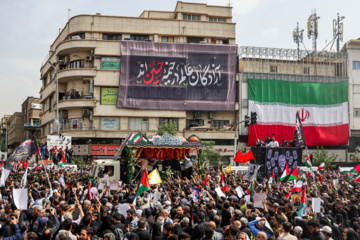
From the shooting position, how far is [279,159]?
21922 mm

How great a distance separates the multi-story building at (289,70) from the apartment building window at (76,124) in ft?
62.6

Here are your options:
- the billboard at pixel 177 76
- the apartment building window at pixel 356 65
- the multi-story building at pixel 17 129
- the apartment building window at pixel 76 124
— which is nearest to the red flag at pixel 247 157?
the billboard at pixel 177 76

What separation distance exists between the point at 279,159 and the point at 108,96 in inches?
1058

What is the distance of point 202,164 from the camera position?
23.4 metres

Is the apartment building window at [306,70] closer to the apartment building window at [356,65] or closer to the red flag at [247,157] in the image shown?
the apartment building window at [356,65]

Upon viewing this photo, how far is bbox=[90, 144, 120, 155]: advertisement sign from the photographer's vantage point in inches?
1681

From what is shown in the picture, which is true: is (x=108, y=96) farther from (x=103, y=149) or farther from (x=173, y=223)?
(x=173, y=223)

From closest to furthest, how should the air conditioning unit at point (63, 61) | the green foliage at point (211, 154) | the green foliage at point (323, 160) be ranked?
the green foliage at point (323, 160), the green foliage at point (211, 154), the air conditioning unit at point (63, 61)

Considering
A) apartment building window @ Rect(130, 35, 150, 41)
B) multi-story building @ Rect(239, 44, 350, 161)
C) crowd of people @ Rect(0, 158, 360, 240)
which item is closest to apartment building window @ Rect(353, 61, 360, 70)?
multi-story building @ Rect(239, 44, 350, 161)

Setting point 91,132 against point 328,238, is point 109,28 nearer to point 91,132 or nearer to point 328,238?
point 91,132

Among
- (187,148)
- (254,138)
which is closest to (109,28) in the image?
(254,138)

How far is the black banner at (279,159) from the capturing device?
70.8ft

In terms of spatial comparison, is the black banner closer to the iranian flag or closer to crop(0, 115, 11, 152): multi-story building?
the iranian flag

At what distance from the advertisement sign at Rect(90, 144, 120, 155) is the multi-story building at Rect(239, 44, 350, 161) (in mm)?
15366
